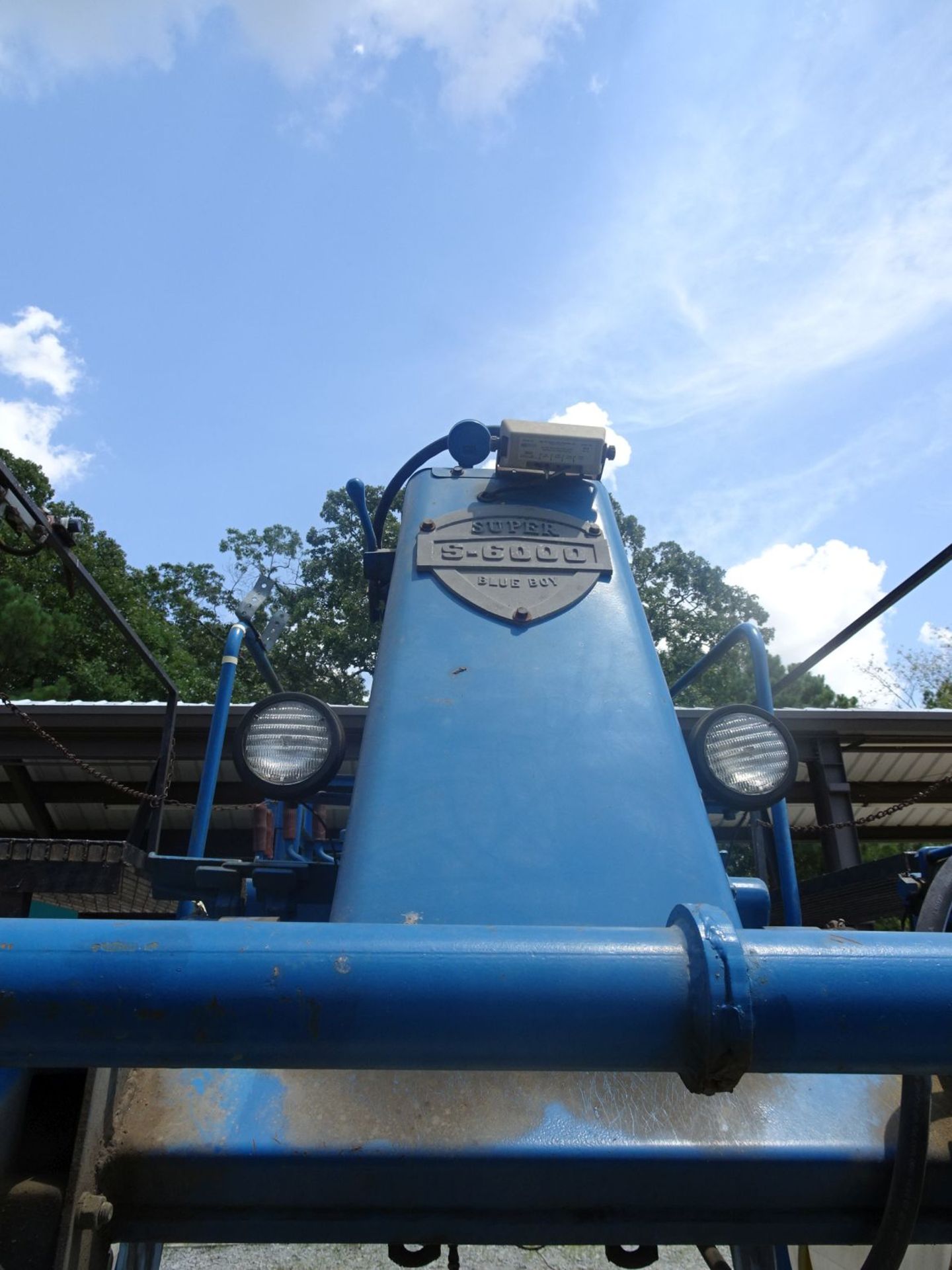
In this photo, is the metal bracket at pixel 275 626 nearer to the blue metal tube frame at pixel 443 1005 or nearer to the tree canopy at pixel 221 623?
the blue metal tube frame at pixel 443 1005

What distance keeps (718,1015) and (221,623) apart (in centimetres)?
2532

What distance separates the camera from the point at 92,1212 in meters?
0.96

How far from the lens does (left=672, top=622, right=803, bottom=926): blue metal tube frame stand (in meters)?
2.22

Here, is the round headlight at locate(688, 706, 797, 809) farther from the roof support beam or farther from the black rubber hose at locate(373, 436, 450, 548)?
the roof support beam

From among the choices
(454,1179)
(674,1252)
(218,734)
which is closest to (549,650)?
(218,734)

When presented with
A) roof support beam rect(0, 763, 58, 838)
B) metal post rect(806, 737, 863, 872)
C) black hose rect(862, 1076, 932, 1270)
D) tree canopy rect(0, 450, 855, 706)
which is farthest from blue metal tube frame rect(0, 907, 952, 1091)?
tree canopy rect(0, 450, 855, 706)

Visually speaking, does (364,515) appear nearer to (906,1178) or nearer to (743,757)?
(743,757)

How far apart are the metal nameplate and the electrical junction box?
19cm

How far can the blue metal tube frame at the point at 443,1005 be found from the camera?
75 cm

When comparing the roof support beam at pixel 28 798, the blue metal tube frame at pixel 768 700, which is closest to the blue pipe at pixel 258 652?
the blue metal tube frame at pixel 768 700

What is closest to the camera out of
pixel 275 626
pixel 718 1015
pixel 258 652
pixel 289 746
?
pixel 718 1015

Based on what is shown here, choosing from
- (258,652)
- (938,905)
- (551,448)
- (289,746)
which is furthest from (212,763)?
(938,905)

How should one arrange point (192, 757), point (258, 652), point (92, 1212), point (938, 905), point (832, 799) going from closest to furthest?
point (92, 1212) < point (938, 905) < point (258, 652) < point (832, 799) < point (192, 757)

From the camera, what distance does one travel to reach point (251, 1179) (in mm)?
1063
